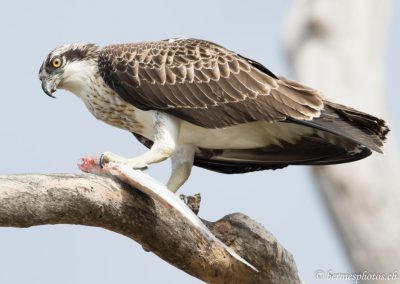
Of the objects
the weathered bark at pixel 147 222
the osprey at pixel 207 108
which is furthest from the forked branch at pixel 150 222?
the osprey at pixel 207 108

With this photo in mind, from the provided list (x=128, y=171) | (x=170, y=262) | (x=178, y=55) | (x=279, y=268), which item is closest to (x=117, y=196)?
(x=128, y=171)

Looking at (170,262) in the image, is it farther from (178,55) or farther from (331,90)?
(331,90)

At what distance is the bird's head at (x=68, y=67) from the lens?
26.9 feet

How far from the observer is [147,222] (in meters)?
6.37

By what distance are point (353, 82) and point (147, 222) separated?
3.39 m

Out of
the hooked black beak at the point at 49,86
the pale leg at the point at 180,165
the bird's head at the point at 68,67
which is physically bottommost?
the pale leg at the point at 180,165

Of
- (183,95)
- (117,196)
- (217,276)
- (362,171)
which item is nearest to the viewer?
(117,196)

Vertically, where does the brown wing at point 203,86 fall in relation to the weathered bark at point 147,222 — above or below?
above

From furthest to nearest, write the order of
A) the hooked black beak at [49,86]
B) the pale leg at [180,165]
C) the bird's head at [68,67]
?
the hooked black beak at [49,86]
the bird's head at [68,67]
the pale leg at [180,165]

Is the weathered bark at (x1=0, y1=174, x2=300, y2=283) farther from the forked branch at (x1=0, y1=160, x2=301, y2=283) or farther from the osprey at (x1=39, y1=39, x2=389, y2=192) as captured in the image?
the osprey at (x1=39, y1=39, x2=389, y2=192)

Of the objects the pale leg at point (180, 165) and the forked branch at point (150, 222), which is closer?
the forked branch at point (150, 222)

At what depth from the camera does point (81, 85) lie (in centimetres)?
816

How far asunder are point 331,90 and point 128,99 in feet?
7.57

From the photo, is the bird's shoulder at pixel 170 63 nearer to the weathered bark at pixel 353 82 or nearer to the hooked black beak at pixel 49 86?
the hooked black beak at pixel 49 86
